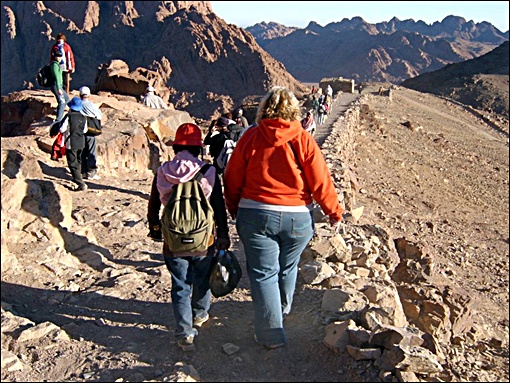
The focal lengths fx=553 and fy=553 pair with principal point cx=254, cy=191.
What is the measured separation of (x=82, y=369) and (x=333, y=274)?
2.68m

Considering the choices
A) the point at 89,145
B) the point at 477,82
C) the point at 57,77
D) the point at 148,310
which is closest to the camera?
the point at 148,310

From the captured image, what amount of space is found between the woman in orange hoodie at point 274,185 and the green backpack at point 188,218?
212 millimetres

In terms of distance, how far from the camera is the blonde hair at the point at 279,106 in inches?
146

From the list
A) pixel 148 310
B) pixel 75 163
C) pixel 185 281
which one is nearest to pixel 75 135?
pixel 75 163

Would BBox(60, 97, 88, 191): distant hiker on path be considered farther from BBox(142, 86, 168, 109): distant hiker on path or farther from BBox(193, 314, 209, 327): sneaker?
BBox(142, 86, 168, 109): distant hiker on path

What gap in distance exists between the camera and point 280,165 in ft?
12.2

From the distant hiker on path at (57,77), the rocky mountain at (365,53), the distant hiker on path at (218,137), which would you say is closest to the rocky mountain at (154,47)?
the rocky mountain at (365,53)

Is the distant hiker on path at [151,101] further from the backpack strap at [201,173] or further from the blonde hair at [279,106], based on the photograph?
the blonde hair at [279,106]

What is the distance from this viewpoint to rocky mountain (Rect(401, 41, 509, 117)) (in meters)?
49.2

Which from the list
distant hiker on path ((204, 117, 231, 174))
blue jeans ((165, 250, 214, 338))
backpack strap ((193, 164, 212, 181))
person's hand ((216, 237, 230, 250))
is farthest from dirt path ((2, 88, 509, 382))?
backpack strap ((193, 164, 212, 181))

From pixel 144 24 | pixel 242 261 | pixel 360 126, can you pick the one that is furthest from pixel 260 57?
pixel 242 261

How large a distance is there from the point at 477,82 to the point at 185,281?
55166 mm

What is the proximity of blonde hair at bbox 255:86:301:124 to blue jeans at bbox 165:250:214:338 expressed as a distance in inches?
42.6

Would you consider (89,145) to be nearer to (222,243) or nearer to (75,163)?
(75,163)
